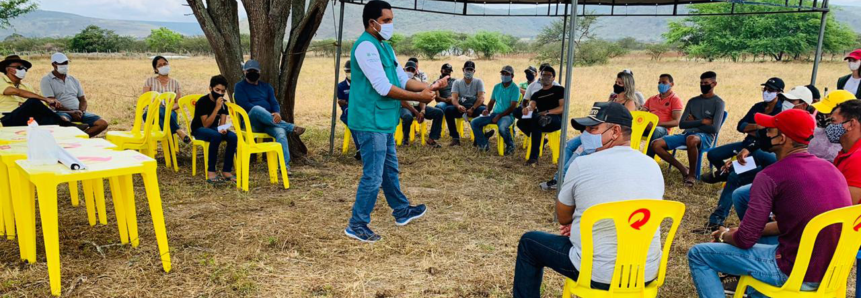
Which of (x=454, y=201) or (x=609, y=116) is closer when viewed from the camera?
(x=609, y=116)

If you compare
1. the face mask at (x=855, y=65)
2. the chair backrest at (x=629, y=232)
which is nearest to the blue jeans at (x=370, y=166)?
the chair backrest at (x=629, y=232)

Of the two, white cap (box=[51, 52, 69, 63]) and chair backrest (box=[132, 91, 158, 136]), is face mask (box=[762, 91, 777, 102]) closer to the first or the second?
chair backrest (box=[132, 91, 158, 136])

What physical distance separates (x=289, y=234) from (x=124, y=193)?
47.4 inches

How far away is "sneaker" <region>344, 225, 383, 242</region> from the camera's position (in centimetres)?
430

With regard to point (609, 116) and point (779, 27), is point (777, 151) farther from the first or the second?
point (779, 27)

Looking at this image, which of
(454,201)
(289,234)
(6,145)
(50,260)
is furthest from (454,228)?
(6,145)

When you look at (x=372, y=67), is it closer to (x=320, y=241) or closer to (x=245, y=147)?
(x=320, y=241)

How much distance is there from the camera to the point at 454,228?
4.71 m

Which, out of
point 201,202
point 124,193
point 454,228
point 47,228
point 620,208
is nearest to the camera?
point 620,208

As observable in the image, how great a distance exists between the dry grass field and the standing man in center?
1.20 ft

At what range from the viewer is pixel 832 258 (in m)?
2.47

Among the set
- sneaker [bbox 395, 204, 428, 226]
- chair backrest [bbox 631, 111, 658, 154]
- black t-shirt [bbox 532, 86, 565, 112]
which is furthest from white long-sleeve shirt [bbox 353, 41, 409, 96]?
black t-shirt [bbox 532, 86, 565, 112]

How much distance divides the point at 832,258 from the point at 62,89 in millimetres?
7848

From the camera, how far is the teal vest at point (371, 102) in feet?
13.3
